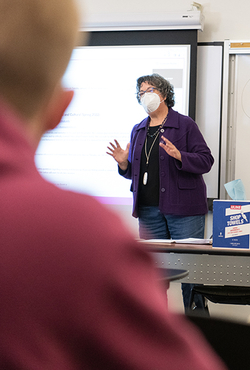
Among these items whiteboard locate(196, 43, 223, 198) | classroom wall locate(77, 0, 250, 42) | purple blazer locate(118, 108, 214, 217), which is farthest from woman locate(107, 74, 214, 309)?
classroom wall locate(77, 0, 250, 42)

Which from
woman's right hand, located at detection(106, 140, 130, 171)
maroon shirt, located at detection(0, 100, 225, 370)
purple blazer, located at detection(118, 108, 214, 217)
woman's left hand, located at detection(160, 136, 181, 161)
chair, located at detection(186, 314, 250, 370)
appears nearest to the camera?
maroon shirt, located at detection(0, 100, 225, 370)

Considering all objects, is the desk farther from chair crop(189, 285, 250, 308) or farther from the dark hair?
the dark hair

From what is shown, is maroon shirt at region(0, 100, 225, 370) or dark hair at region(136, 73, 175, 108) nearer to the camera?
maroon shirt at region(0, 100, 225, 370)

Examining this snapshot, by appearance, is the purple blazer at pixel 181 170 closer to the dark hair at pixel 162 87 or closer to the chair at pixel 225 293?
the dark hair at pixel 162 87

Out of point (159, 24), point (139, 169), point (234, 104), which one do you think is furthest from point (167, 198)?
point (159, 24)

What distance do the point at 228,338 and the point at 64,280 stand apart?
68 cm

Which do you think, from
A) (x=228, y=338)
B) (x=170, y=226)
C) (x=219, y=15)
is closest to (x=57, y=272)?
(x=228, y=338)

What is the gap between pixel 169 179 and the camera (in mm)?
2336

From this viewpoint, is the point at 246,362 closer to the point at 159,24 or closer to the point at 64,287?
the point at 64,287

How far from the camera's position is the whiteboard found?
3223 millimetres

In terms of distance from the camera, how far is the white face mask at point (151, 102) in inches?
98.0

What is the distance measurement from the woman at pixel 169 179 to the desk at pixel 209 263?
75 centimetres

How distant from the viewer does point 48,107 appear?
1.02 feet

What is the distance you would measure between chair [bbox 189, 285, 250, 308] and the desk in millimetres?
598
